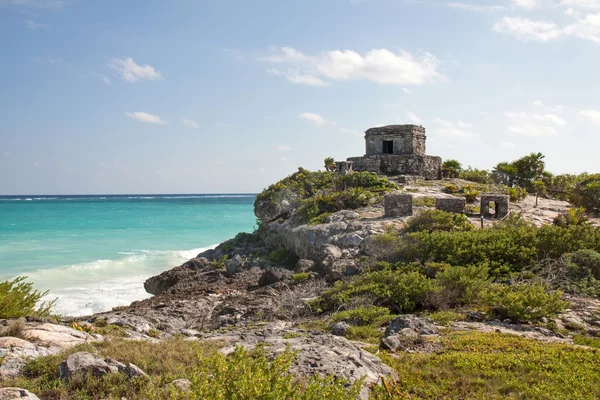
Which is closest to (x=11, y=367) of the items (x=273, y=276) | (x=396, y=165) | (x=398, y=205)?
(x=273, y=276)

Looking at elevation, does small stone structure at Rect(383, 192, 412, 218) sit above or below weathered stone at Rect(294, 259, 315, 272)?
above

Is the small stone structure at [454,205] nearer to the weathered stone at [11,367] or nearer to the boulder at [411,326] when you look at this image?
the boulder at [411,326]

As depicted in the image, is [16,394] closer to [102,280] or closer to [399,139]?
[102,280]

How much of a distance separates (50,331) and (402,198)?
13206mm

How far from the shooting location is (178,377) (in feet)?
16.7

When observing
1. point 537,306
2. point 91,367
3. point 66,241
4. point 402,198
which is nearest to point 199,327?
point 91,367

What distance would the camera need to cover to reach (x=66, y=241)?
130 feet

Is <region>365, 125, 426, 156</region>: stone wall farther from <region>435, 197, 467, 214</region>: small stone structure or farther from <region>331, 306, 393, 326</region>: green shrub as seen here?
<region>331, 306, 393, 326</region>: green shrub

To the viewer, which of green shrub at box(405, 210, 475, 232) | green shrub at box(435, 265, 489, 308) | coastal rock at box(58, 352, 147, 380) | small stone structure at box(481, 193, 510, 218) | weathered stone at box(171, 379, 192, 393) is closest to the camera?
weathered stone at box(171, 379, 192, 393)

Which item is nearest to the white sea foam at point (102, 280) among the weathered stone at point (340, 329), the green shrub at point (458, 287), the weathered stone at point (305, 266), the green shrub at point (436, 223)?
the weathered stone at point (305, 266)

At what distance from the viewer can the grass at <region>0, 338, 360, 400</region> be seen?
3838mm

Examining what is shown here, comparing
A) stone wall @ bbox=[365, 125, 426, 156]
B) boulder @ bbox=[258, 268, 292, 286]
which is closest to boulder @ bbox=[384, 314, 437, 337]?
boulder @ bbox=[258, 268, 292, 286]

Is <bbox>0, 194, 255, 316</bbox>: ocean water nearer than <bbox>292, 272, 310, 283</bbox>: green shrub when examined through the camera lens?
No

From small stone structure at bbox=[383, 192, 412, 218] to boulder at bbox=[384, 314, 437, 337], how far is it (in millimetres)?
9074
